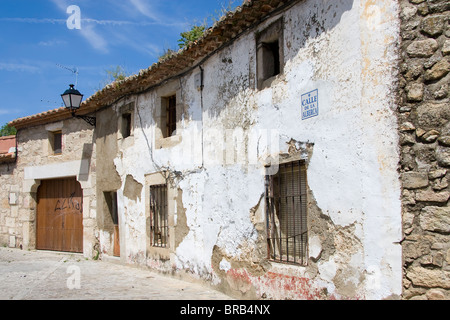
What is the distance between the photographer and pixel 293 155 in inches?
Answer: 215

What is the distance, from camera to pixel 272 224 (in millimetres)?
5945

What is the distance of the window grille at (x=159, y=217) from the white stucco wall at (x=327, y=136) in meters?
1.26

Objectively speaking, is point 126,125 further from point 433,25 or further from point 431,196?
point 431,196

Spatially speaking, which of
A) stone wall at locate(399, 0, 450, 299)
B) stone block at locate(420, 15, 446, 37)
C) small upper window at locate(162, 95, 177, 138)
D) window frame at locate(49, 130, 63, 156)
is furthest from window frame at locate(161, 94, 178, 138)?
stone block at locate(420, 15, 446, 37)

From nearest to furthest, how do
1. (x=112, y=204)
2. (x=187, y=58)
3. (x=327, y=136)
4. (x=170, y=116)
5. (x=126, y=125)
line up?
(x=327, y=136), (x=187, y=58), (x=170, y=116), (x=126, y=125), (x=112, y=204)

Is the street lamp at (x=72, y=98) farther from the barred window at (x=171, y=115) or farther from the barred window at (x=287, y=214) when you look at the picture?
the barred window at (x=287, y=214)

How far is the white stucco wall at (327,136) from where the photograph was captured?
4.28m

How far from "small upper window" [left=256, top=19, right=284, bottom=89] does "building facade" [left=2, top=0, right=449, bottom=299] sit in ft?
0.07

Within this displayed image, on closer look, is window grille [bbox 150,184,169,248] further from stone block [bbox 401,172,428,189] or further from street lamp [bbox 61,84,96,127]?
stone block [bbox 401,172,428,189]

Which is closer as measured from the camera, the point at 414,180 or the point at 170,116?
the point at 414,180

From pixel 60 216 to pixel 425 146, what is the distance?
10901 mm

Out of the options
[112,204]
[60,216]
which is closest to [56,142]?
[60,216]

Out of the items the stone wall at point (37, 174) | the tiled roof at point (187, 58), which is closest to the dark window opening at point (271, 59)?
the tiled roof at point (187, 58)
